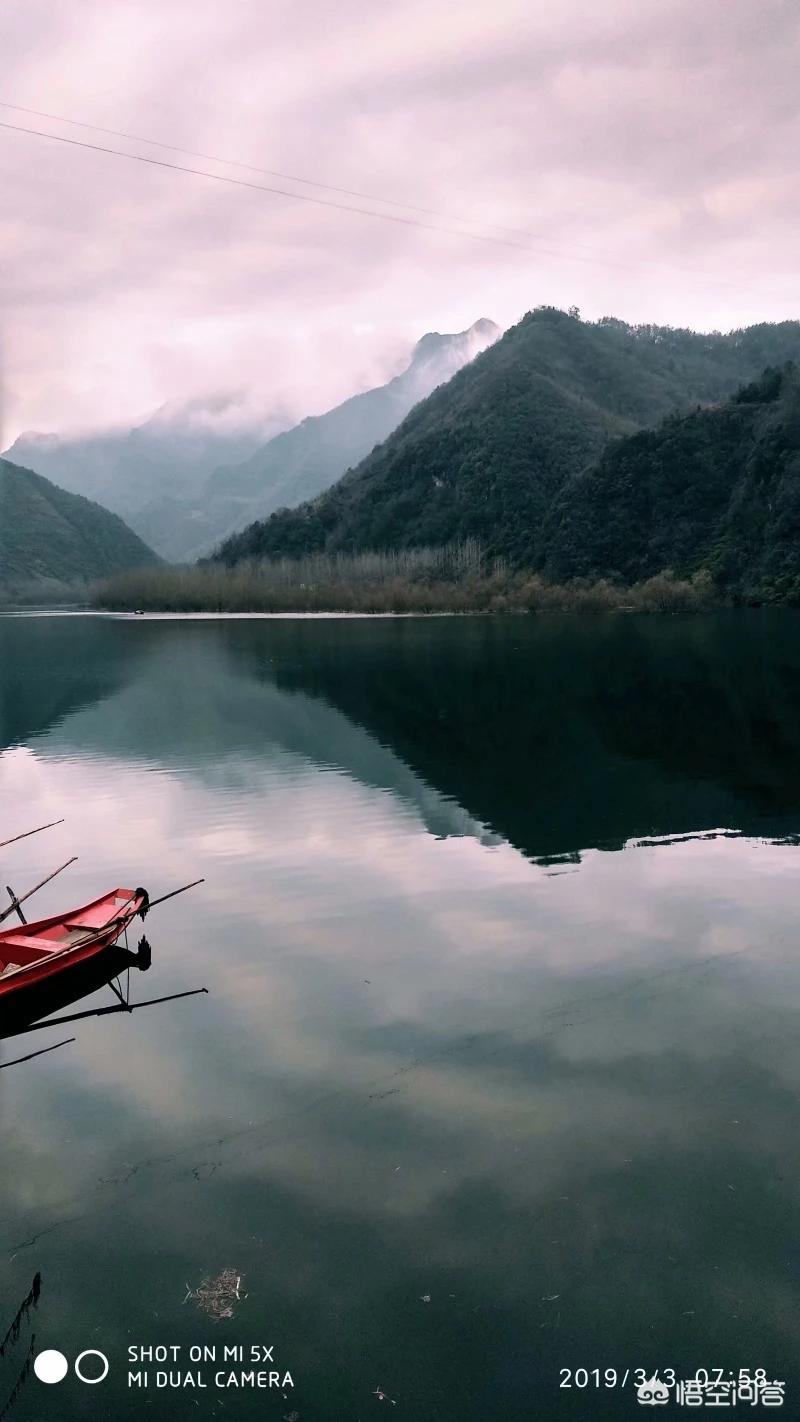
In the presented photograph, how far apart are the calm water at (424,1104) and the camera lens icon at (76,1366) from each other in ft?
0.28

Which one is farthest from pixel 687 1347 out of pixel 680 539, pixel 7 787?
pixel 680 539

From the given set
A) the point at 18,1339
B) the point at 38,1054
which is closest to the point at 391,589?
the point at 38,1054

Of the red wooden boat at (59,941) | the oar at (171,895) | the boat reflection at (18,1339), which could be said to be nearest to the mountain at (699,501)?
the oar at (171,895)

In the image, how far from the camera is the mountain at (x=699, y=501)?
14575 cm

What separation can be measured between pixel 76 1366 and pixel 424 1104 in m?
4.07

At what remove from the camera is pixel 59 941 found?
46.1ft

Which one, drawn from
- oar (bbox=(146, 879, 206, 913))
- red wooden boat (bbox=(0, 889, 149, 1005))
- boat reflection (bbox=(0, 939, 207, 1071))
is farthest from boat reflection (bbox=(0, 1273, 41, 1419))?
oar (bbox=(146, 879, 206, 913))

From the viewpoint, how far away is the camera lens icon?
23.0ft

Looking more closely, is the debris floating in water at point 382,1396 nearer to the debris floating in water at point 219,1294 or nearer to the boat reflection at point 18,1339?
the debris floating in water at point 219,1294

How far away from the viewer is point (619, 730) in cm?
3672

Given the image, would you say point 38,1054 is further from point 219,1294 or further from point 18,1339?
point 219,1294

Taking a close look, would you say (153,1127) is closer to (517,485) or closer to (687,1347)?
(687,1347)

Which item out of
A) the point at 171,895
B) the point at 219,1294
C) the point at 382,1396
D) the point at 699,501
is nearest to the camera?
the point at 382,1396

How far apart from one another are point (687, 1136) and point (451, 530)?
190748mm
